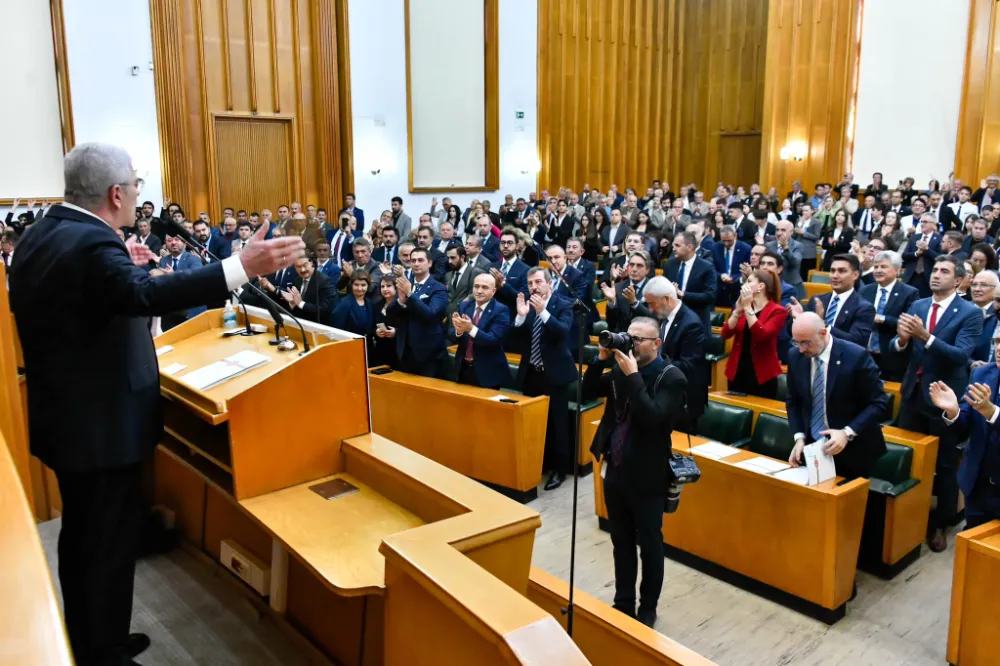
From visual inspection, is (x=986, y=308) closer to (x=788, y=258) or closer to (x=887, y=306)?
(x=887, y=306)

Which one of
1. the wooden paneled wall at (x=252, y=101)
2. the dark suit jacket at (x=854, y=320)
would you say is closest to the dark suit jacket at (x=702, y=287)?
the dark suit jacket at (x=854, y=320)

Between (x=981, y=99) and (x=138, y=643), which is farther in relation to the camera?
(x=981, y=99)

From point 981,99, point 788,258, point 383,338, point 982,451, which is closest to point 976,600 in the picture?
point 982,451

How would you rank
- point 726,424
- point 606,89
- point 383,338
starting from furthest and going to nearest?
1. point 606,89
2. point 383,338
3. point 726,424

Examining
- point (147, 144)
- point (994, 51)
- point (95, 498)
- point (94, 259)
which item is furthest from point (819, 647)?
point (994, 51)

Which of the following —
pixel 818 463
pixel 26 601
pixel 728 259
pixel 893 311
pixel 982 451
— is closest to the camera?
pixel 26 601

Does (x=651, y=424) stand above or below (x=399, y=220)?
below

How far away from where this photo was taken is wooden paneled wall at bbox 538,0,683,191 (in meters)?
17.2

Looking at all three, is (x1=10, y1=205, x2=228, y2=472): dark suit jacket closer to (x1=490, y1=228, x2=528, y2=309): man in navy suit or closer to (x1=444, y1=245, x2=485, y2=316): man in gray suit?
(x1=490, y1=228, x2=528, y2=309): man in navy suit

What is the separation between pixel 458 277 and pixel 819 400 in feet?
14.0

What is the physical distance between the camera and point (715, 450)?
13.7ft

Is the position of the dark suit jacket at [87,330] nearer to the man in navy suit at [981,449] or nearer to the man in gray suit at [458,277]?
the man in navy suit at [981,449]

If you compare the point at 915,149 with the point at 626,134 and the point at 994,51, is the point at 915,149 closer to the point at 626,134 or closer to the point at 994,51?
the point at 994,51

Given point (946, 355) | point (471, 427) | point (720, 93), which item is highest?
point (720, 93)
